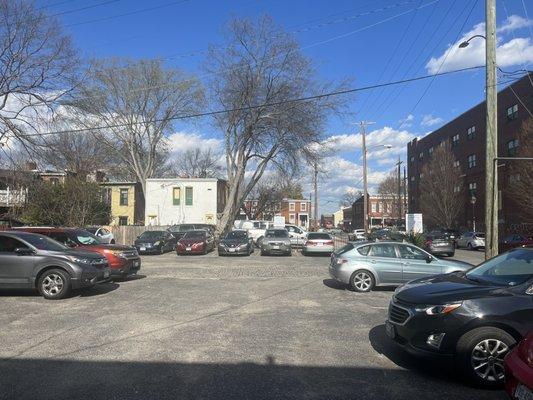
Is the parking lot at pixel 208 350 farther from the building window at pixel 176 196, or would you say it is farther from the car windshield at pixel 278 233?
the building window at pixel 176 196

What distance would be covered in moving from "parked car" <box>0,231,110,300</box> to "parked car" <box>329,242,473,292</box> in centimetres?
645

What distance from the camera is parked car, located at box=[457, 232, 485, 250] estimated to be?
A: 3809 centimetres

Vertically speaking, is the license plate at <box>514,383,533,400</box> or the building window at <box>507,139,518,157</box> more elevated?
the building window at <box>507,139,518,157</box>

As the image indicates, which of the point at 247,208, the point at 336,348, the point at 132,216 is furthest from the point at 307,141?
the point at 247,208

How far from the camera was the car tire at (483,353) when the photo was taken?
A: 5.51m

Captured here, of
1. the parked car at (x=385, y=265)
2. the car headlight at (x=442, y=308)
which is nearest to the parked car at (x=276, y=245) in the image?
the parked car at (x=385, y=265)

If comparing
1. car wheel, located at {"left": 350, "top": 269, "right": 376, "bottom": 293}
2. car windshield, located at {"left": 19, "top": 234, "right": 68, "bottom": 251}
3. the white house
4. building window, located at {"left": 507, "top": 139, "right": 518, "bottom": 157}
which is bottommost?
car wheel, located at {"left": 350, "top": 269, "right": 376, "bottom": 293}

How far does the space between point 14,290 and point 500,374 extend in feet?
37.3

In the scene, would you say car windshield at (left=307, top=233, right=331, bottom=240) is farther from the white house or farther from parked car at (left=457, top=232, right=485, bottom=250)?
the white house

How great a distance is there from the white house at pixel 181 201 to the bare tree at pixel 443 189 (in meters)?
22.9

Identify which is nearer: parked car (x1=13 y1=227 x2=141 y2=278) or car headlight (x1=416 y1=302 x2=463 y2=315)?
car headlight (x1=416 y1=302 x2=463 y2=315)

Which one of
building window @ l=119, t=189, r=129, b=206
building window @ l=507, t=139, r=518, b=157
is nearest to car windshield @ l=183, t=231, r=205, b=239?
building window @ l=507, t=139, r=518, b=157

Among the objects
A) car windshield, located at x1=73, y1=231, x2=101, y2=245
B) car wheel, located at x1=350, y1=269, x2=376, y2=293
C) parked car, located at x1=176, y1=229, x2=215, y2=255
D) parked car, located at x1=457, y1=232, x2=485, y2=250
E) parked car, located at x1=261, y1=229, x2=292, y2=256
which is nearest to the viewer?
car wheel, located at x1=350, y1=269, x2=376, y2=293

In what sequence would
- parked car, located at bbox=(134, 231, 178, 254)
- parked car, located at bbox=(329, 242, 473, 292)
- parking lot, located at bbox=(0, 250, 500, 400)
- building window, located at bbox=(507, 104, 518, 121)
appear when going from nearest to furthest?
parking lot, located at bbox=(0, 250, 500, 400) → parked car, located at bbox=(329, 242, 473, 292) → parked car, located at bbox=(134, 231, 178, 254) → building window, located at bbox=(507, 104, 518, 121)
